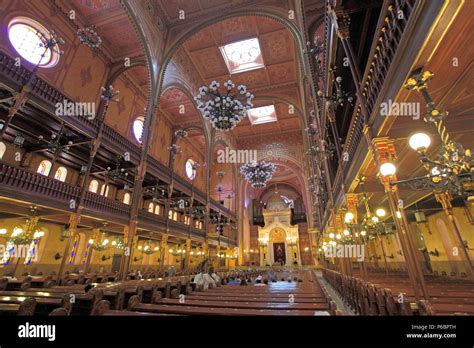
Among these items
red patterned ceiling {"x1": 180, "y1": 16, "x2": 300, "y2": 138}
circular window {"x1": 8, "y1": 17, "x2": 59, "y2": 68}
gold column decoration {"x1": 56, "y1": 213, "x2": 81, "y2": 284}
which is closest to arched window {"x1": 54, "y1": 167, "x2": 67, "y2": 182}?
gold column decoration {"x1": 56, "y1": 213, "x2": 81, "y2": 284}

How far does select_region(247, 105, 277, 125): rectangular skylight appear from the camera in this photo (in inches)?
944

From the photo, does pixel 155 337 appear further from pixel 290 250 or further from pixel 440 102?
pixel 290 250

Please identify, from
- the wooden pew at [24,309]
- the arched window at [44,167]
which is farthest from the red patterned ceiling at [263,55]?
the wooden pew at [24,309]

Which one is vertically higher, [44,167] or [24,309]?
[44,167]

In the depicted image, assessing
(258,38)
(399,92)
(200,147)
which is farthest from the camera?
(200,147)

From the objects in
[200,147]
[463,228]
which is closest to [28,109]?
[200,147]

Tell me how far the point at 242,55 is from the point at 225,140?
9576 millimetres

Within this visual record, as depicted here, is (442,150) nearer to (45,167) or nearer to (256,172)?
(256,172)

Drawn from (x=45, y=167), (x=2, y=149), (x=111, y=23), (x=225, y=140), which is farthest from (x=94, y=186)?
(x=225, y=140)

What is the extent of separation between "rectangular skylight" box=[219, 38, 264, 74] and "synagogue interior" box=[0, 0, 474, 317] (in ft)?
0.37

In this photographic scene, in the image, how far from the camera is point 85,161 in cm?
1368

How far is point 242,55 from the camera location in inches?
688

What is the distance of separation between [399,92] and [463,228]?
1119 centimetres

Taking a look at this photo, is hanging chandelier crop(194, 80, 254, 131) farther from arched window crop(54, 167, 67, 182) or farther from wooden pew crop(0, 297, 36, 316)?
arched window crop(54, 167, 67, 182)
